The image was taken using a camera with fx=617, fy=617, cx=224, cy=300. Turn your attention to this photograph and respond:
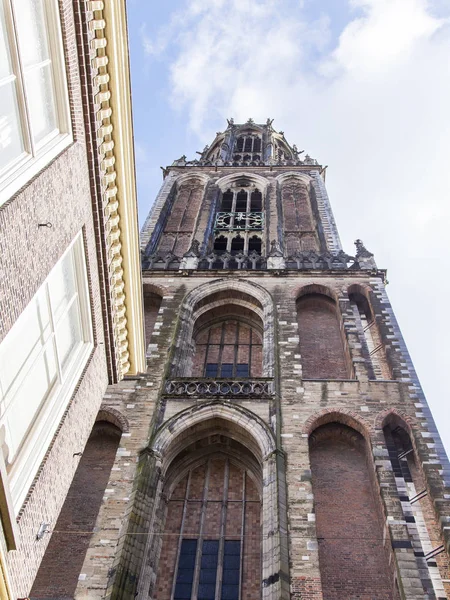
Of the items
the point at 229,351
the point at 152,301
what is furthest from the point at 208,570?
the point at 152,301

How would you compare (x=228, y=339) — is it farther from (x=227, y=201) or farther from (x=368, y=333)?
(x=227, y=201)

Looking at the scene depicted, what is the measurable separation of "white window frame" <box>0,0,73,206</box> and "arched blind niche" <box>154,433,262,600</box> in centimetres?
857

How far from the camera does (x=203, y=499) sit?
13.8 m

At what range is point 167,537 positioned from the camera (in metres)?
12.9

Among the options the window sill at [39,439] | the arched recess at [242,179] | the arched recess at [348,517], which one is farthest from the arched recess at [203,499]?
the arched recess at [242,179]

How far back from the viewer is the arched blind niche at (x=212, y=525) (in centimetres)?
1195

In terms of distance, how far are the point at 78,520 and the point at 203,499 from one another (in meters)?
2.74

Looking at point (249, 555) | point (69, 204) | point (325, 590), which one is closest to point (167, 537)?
point (249, 555)

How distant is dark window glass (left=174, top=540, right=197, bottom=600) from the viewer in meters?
11.8

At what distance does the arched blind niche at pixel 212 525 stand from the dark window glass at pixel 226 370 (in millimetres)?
3137

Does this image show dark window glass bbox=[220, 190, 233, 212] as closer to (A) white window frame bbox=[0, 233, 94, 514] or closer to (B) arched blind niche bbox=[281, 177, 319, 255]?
(B) arched blind niche bbox=[281, 177, 319, 255]

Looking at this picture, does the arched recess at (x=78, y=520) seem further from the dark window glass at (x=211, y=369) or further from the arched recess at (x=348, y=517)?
the arched recess at (x=348, y=517)

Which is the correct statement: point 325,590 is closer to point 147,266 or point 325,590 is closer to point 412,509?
point 412,509

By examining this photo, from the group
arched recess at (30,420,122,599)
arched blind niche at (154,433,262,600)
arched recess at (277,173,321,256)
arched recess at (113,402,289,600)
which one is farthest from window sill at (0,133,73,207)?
arched recess at (277,173,321,256)
